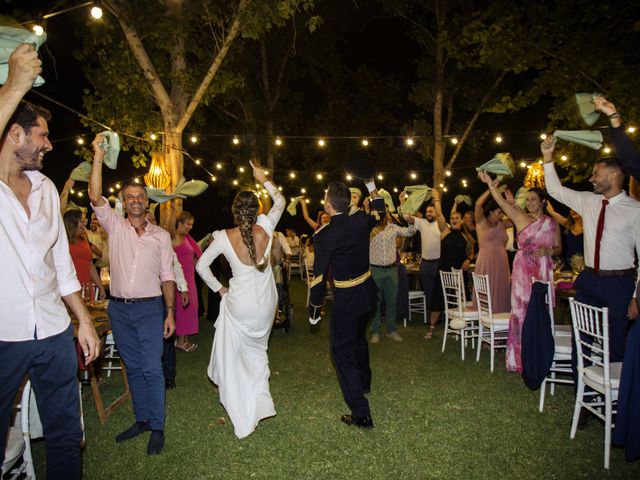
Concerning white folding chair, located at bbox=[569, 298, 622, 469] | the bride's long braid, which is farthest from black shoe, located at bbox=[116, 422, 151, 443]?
white folding chair, located at bbox=[569, 298, 622, 469]

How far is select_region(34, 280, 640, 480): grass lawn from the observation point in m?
3.44

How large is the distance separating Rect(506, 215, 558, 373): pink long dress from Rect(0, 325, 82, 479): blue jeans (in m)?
4.53

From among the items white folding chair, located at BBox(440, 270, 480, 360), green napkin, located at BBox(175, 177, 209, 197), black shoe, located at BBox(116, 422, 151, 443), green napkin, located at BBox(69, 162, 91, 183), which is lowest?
black shoe, located at BBox(116, 422, 151, 443)

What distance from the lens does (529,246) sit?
522 centimetres

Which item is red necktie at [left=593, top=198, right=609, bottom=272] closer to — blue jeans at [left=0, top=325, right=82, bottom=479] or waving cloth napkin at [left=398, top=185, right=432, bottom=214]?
waving cloth napkin at [left=398, top=185, right=432, bottom=214]

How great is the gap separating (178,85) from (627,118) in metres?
8.82

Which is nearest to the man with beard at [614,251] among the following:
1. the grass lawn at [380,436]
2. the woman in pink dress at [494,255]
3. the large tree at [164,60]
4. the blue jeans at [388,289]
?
the grass lawn at [380,436]

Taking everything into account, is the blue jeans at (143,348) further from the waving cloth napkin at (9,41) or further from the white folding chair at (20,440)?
the waving cloth napkin at (9,41)

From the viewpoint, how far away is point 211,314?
29.9 ft

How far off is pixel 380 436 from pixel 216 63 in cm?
828

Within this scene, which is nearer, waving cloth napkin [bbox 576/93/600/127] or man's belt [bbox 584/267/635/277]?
man's belt [bbox 584/267/635/277]

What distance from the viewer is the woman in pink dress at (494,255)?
664cm

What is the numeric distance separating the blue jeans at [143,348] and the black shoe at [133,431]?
206 millimetres

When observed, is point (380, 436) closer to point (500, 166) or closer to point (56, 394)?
point (56, 394)
